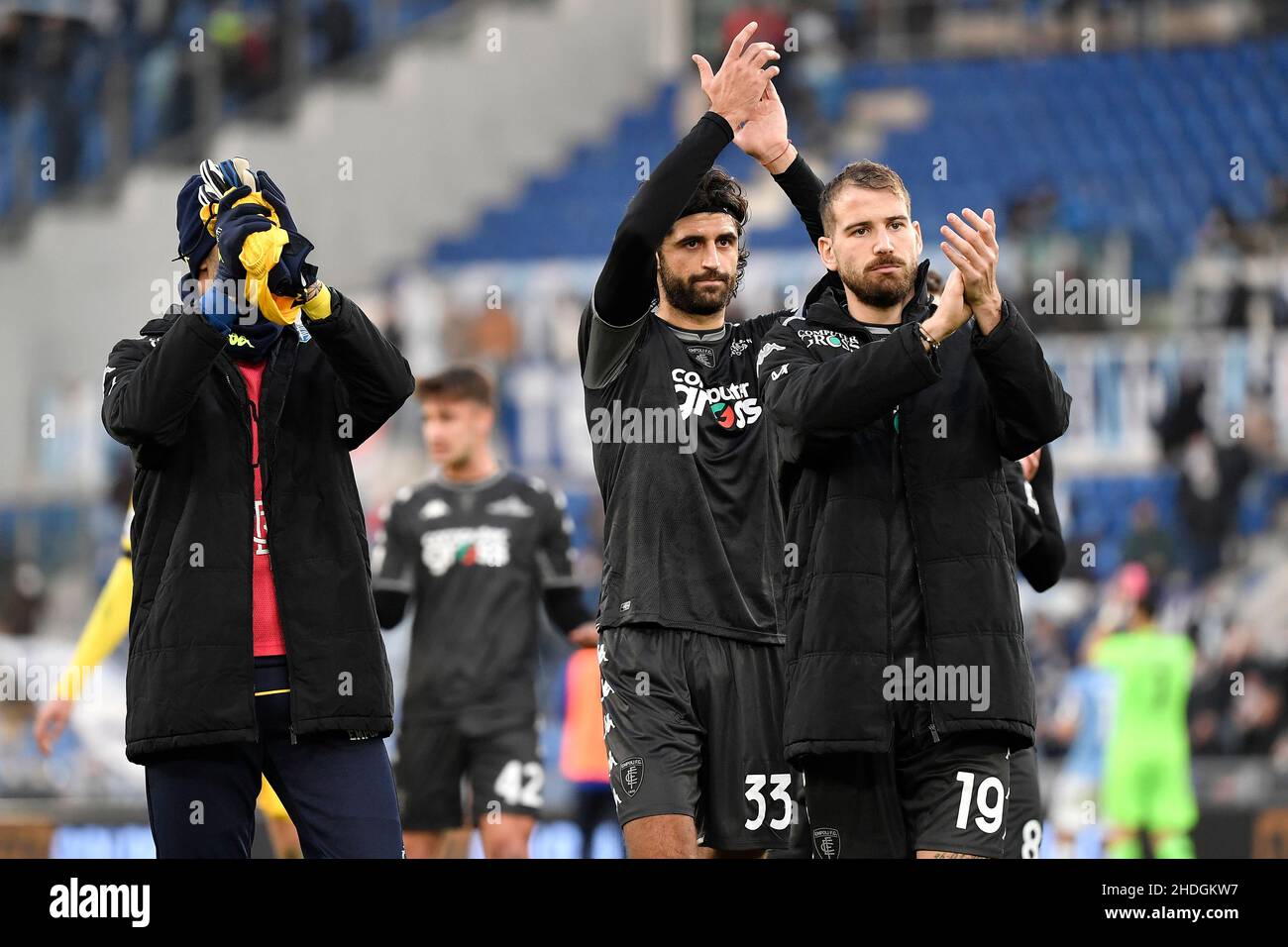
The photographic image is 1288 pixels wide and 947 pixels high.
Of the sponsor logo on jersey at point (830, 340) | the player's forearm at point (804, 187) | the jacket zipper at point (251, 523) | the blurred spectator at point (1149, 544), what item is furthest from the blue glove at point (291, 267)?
the blurred spectator at point (1149, 544)

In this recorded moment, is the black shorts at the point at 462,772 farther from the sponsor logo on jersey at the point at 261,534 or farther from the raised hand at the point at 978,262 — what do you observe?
the raised hand at the point at 978,262

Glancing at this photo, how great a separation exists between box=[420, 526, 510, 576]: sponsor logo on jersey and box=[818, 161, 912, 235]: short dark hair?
3.68m

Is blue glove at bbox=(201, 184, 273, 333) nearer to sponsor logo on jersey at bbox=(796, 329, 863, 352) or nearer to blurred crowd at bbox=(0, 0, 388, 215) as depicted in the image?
sponsor logo on jersey at bbox=(796, 329, 863, 352)

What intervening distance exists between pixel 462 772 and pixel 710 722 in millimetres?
3192

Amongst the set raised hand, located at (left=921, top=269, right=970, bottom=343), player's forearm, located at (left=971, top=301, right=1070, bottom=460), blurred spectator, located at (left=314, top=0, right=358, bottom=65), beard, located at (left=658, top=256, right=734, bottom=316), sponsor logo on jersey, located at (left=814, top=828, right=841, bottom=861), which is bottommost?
sponsor logo on jersey, located at (left=814, top=828, right=841, bottom=861)

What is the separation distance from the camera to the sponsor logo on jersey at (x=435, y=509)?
Answer: 29.2 feet

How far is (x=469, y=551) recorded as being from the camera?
28.9 ft

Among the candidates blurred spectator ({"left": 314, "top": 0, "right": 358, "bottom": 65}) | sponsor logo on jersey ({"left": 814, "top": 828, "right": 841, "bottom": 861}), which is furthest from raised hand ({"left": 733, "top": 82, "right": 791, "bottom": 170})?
blurred spectator ({"left": 314, "top": 0, "right": 358, "bottom": 65})

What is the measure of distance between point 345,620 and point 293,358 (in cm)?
71

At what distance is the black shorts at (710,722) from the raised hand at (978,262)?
53.8 inches

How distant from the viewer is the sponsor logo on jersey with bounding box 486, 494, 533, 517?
8891mm

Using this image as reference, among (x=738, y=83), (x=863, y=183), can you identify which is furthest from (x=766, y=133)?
(x=863, y=183)
